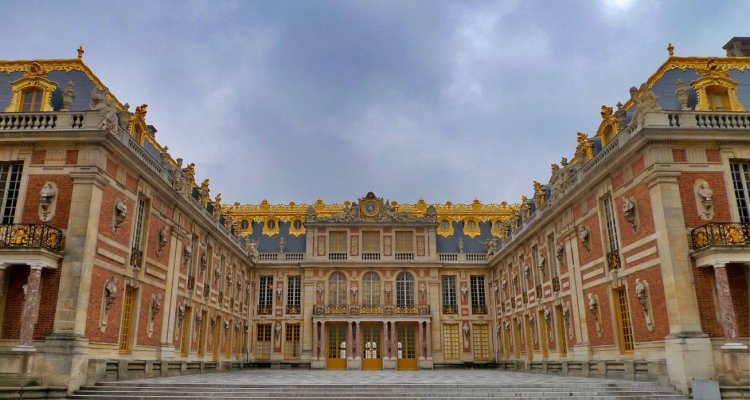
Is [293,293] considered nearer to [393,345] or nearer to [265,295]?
[265,295]

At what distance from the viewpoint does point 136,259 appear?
60.0 feet

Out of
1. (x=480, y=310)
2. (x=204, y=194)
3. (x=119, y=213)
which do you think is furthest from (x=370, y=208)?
(x=119, y=213)

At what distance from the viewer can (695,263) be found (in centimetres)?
1459

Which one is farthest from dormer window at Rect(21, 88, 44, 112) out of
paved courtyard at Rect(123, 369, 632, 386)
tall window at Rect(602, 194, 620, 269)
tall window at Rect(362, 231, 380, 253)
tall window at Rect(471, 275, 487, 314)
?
tall window at Rect(471, 275, 487, 314)

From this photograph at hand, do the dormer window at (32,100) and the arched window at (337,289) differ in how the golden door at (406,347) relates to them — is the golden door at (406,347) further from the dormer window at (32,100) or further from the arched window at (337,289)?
the dormer window at (32,100)

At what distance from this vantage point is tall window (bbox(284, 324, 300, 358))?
35.9m

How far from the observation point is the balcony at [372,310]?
35688mm

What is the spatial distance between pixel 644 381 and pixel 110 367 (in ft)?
51.2

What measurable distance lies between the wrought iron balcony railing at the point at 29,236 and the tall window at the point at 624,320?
57.5 ft

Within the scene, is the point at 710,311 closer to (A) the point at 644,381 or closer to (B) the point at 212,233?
(A) the point at 644,381

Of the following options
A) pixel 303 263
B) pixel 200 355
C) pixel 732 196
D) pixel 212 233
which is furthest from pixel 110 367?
pixel 303 263

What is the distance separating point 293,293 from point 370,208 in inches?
316

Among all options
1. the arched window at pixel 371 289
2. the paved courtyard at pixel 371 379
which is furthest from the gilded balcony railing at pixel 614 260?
the arched window at pixel 371 289

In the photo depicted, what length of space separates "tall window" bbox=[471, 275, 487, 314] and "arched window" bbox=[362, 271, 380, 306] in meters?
6.58
